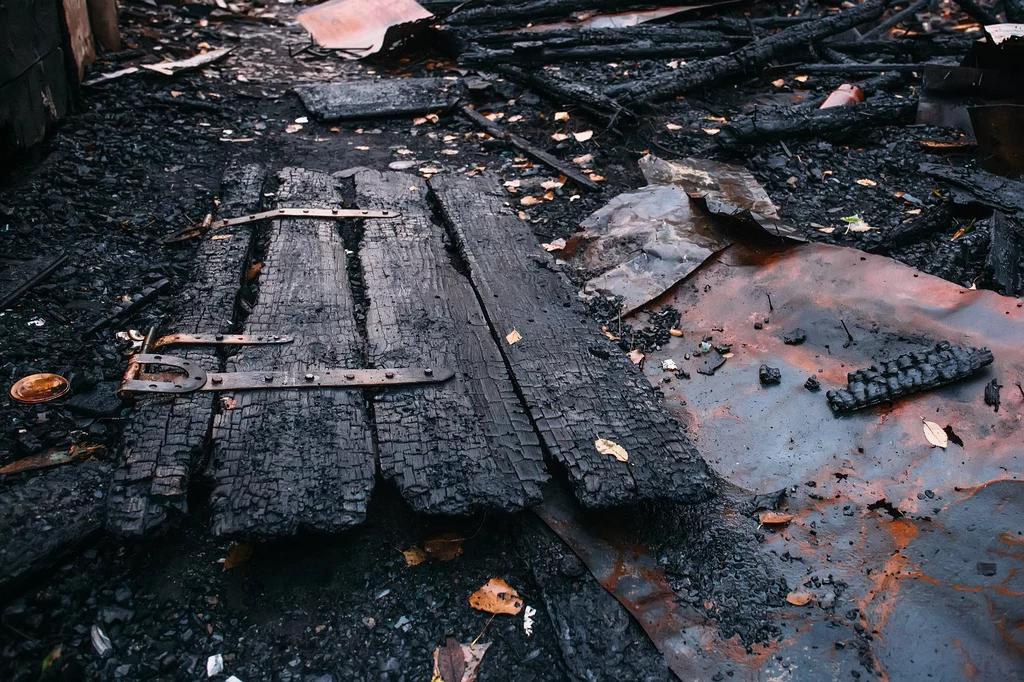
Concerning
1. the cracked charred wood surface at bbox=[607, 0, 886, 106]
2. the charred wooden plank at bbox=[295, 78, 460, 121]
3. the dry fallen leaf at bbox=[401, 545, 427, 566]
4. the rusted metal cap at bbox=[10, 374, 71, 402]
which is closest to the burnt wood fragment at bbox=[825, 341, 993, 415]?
the dry fallen leaf at bbox=[401, 545, 427, 566]

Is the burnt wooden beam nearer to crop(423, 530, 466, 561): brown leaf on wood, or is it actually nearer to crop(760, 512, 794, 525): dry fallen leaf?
crop(760, 512, 794, 525): dry fallen leaf

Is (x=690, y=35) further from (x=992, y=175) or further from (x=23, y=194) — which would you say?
(x=23, y=194)

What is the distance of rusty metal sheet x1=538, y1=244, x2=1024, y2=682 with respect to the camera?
1805 mm

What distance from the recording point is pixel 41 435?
2.33 meters

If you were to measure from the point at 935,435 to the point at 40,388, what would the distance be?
3.22 metres

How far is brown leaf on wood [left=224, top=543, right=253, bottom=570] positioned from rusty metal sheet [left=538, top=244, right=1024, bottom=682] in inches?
36.3

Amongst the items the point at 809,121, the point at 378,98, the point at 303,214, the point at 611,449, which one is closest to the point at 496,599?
the point at 611,449

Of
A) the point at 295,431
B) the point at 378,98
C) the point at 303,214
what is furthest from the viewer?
the point at 378,98

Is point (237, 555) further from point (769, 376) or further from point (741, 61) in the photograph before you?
point (741, 61)

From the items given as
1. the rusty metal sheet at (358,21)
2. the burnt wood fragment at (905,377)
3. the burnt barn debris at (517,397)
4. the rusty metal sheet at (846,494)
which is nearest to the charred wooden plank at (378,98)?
the burnt barn debris at (517,397)

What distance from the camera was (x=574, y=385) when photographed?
2.38 m

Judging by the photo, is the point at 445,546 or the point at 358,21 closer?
the point at 445,546

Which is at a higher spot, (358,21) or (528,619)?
(358,21)

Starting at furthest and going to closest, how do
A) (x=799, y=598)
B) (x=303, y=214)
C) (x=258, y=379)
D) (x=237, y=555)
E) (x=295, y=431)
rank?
(x=303, y=214) → (x=258, y=379) → (x=295, y=431) → (x=237, y=555) → (x=799, y=598)
